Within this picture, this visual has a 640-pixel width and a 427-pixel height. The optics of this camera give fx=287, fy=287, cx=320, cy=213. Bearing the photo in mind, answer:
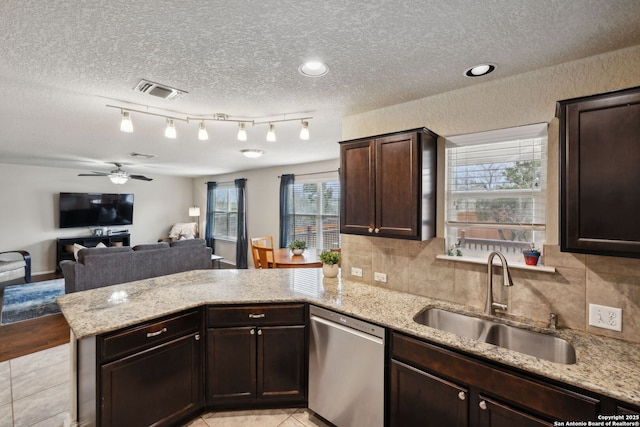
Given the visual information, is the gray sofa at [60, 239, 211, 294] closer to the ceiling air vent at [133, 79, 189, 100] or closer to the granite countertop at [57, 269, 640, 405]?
the granite countertop at [57, 269, 640, 405]

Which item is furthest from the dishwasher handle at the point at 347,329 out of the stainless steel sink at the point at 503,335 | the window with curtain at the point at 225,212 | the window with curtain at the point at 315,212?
the window with curtain at the point at 225,212

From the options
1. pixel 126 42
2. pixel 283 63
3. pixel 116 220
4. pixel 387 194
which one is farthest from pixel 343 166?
pixel 116 220

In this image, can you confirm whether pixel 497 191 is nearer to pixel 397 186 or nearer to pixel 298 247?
pixel 397 186

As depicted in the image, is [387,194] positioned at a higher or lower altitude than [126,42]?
lower

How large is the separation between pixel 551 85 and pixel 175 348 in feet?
9.99

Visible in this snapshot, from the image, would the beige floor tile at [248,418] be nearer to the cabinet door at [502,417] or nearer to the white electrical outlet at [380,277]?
the white electrical outlet at [380,277]

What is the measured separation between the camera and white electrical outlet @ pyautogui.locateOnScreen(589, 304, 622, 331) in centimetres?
161

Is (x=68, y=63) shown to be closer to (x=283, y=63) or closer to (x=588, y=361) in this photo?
(x=283, y=63)

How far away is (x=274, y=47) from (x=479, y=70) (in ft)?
4.39

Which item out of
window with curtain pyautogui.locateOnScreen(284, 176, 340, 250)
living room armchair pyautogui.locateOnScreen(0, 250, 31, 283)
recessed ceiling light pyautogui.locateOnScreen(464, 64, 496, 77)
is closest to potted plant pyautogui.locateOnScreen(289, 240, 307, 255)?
window with curtain pyautogui.locateOnScreen(284, 176, 340, 250)

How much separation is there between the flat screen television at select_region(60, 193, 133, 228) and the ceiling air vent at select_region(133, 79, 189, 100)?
649 cm

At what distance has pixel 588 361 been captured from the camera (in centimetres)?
137

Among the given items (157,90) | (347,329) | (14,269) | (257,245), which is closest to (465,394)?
(347,329)

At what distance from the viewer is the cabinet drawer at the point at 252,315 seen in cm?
215
